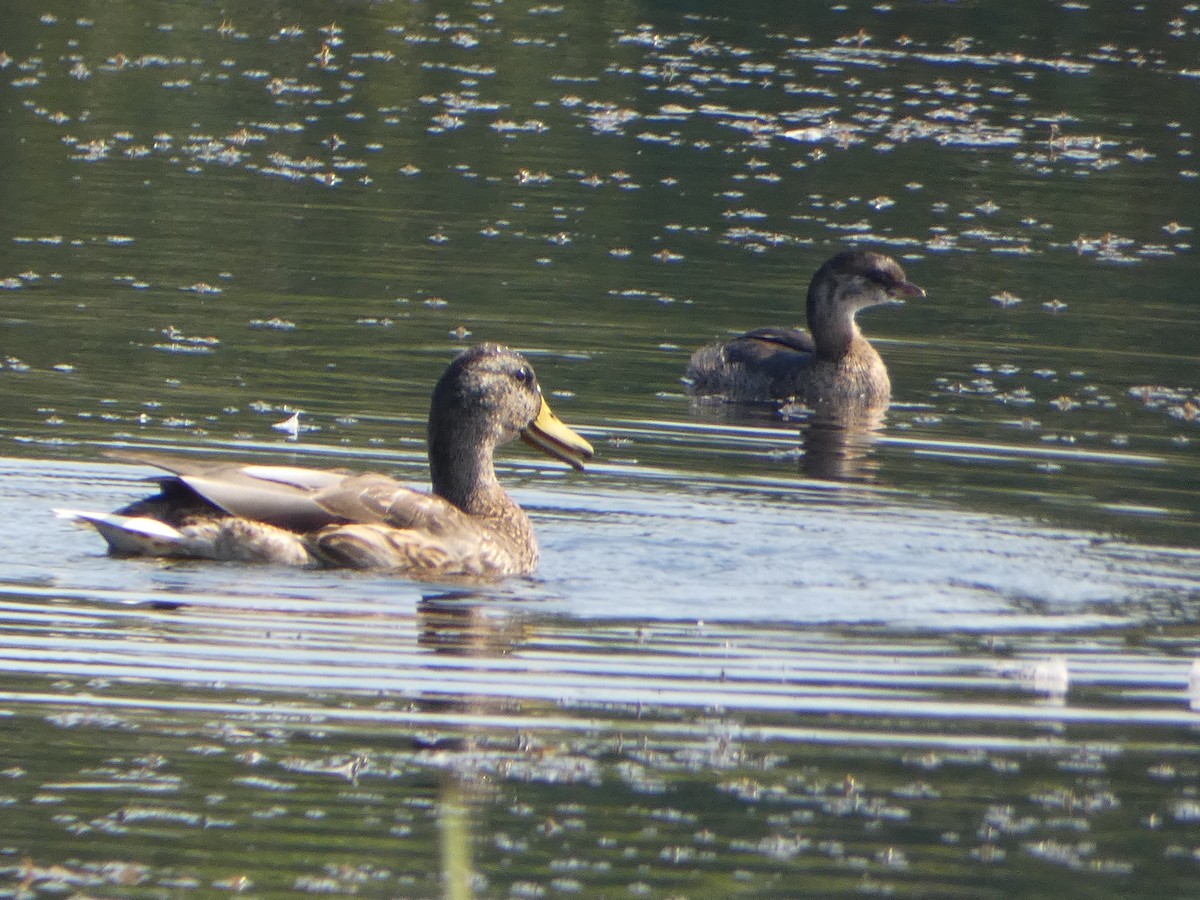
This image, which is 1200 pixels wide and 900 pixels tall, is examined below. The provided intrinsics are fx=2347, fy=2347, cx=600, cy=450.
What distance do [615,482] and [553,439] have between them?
2.48 feet

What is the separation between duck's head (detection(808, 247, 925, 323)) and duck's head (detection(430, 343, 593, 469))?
20.8ft

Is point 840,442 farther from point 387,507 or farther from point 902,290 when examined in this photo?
point 387,507

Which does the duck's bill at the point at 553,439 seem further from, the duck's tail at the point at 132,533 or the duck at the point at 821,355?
the duck at the point at 821,355

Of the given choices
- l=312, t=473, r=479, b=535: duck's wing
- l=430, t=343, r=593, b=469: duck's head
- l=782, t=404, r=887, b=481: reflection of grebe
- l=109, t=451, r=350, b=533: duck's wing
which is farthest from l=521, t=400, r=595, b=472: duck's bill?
l=782, t=404, r=887, b=481: reflection of grebe

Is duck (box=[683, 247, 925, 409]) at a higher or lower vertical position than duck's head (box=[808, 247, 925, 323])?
lower

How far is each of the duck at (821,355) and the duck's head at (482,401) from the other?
4174mm

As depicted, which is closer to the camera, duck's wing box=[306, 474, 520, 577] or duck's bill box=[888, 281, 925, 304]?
duck's wing box=[306, 474, 520, 577]

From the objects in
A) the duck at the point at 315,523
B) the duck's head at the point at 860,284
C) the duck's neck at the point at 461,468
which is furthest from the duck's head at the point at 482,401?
the duck's head at the point at 860,284

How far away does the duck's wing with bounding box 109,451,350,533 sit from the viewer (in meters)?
10.0

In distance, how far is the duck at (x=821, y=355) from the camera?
1561 cm

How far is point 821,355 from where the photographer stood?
16.8 metres

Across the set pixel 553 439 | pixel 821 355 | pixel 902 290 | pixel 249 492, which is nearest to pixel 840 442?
pixel 821 355

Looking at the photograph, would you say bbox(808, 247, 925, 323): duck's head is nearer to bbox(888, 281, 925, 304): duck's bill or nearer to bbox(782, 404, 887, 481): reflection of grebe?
bbox(888, 281, 925, 304): duck's bill

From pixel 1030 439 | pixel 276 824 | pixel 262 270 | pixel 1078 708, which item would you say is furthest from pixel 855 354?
pixel 276 824
